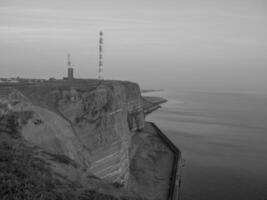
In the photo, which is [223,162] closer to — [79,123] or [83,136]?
[83,136]

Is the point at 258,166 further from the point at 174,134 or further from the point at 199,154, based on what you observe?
the point at 174,134

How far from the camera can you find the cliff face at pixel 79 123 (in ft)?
47.1

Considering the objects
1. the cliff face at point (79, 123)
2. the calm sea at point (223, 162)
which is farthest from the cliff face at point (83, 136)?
the calm sea at point (223, 162)

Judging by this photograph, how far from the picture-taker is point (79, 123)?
18938 mm

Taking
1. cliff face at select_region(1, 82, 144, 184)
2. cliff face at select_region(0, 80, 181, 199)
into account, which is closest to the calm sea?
cliff face at select_region(0, 80, 181, 199)

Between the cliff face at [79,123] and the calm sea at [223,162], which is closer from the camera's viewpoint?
the cliff face at [79,123]

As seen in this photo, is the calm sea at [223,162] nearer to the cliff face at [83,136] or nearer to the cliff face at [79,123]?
the cliff face at [83,136]

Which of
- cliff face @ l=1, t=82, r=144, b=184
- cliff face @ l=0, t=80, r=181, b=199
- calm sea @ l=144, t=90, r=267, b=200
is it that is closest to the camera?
cliff face @ l=0, t=80, r=181, b=199

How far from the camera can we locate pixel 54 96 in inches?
738

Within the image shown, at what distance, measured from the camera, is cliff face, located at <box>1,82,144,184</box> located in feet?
47.1

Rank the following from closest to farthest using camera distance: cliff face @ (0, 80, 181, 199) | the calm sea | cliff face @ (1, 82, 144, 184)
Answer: cliff face @ (0, 80, 181, 199) → cliff face @ (1, 82, 144, 184) → the calm sea

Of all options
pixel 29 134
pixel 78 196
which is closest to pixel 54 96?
pixel 29 134

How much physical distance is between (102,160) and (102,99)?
5446 mm

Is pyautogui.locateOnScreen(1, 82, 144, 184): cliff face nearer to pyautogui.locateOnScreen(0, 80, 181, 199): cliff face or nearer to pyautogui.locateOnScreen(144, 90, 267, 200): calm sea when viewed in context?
pyautogui.locateOnScreen(0, 80, 181, 199): cliff face
